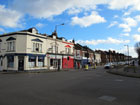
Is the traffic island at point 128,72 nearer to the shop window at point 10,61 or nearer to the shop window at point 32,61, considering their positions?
the shop window at point 32,61

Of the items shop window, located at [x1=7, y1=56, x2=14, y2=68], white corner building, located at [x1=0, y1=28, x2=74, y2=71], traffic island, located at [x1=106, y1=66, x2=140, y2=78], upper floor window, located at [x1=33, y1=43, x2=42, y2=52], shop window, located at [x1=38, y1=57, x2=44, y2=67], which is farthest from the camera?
shop window, located at [x1=38, y1=57, x2=44, y2=67]

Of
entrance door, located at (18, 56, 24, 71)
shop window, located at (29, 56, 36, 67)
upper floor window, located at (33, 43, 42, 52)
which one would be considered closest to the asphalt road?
entrance door, located at (18, 56, 24, 71)

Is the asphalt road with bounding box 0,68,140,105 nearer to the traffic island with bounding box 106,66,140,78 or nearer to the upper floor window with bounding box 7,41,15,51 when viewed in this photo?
the traffic island with bounding box 106,66,140,78

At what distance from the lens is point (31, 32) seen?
28609 millimetres

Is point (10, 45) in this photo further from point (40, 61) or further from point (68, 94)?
point (68, 94)

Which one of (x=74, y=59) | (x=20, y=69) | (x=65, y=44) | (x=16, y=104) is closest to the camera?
(x=16, y=104)

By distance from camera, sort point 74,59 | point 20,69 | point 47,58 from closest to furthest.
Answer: point 20,69
point 47,58
point 74,59

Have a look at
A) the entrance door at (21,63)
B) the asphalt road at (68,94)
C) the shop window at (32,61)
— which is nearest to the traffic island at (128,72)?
the asphalt road at (68,94)

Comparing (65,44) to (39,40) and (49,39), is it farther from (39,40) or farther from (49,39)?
(39,40)

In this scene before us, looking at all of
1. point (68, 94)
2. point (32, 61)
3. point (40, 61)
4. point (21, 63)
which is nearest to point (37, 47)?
point (40, 61)

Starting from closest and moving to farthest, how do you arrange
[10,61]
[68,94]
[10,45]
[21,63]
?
[68,94]
[21,63]
[10,61]
[10,45]

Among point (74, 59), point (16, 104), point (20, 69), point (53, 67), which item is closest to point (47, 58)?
point (53, 67)

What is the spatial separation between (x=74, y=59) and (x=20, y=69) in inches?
784

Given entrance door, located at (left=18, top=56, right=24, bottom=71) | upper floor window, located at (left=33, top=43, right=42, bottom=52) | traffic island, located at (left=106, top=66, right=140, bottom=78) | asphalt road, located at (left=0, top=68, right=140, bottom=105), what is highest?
upper floor window, located at (left=33, top=43, right=42, bottom=52)
